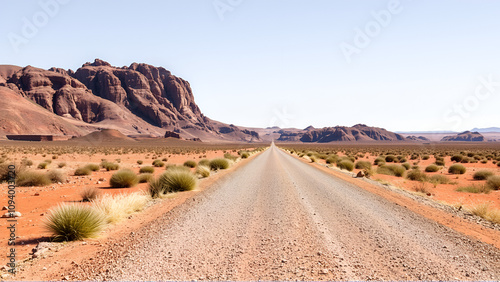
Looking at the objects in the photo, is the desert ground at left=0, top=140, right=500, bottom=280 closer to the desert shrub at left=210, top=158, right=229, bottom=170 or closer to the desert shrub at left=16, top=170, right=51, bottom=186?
the desert shrub at left=16, top=170, right=51, bottom=186

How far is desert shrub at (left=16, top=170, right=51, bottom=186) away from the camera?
14.9 metres

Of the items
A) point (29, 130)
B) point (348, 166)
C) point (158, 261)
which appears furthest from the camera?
point (29, 130)

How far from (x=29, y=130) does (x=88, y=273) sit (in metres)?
127

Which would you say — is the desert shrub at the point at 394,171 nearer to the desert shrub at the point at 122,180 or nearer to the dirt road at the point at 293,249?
the dirt road at the point at 293,249

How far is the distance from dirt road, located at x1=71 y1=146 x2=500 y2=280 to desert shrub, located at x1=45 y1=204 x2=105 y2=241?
969mm

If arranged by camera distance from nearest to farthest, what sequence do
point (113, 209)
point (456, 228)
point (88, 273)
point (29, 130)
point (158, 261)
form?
1. point (88, 273)
2. point (158, 261)
3. point (456, 228)
4. point (113, 209)
5. point (29, 130)

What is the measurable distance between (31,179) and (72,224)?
11.2 m

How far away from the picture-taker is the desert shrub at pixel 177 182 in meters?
13.5

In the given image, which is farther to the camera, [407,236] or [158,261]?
[407,236]

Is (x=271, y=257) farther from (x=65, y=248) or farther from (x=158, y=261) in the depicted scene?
(x=65, y=248)

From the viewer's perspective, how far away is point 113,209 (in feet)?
27.1

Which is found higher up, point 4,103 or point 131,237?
point 4,103

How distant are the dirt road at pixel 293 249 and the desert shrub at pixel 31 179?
10525mm

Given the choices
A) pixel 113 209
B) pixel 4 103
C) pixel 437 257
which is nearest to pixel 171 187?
pixel 113 209
